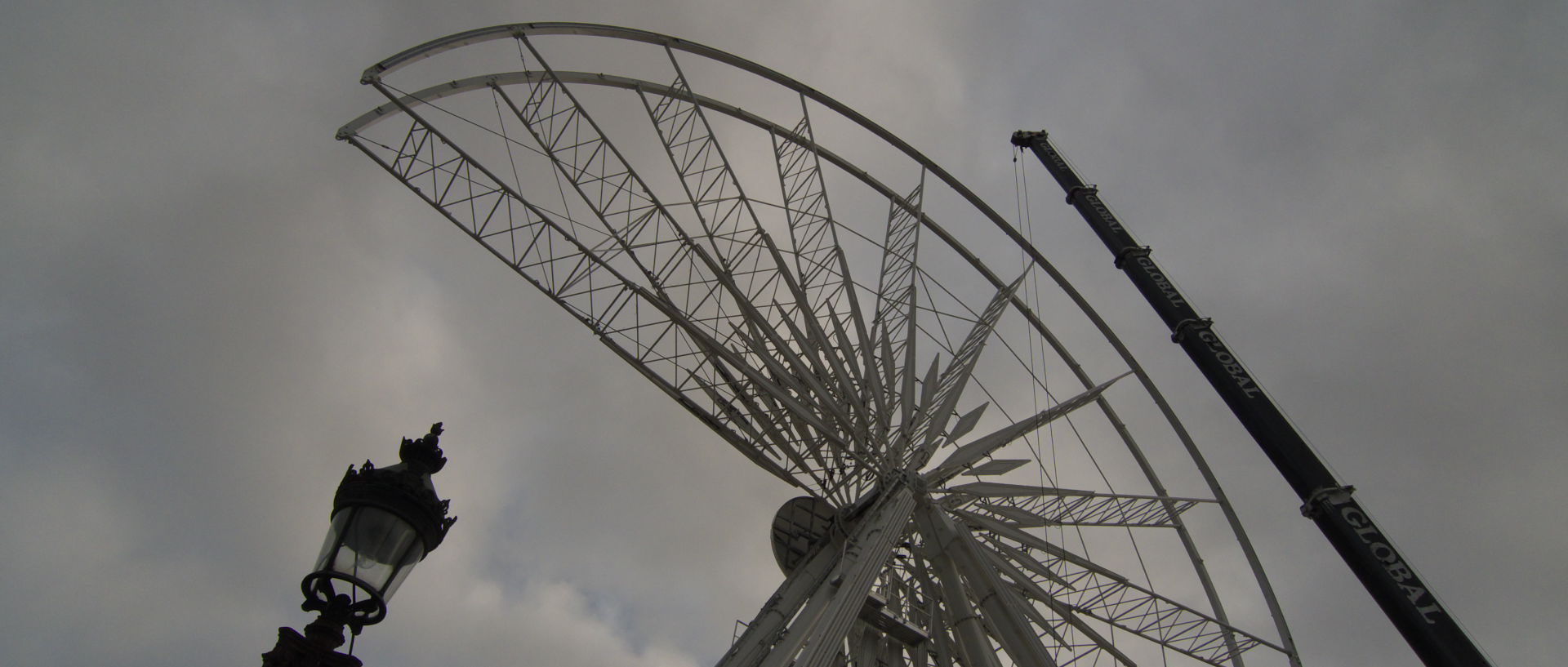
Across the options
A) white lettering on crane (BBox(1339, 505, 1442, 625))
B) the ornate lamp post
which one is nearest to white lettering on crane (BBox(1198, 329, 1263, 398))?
white lettering on crane (BBox(1339, 505, 1442, 625))

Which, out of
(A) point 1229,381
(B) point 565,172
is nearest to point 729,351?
(B) point 565,172

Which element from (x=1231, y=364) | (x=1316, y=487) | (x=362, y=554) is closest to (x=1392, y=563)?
(x=1316, y=487)

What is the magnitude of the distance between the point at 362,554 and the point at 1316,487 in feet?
59.8

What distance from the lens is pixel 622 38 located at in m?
19.5

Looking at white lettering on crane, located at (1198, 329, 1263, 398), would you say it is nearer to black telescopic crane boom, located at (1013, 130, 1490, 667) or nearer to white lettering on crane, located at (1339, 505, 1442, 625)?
black telescopic crane boom, located at (1013, 130, 1490, 667)

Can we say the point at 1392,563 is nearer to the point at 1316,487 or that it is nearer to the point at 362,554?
the point at 1316,487

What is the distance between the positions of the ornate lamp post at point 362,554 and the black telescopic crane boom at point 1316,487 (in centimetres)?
1632

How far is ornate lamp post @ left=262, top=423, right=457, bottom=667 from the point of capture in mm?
4152

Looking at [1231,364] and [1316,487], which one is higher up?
[1231,364]

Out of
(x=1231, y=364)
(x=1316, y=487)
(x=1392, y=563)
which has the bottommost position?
(x=1392, y=563)

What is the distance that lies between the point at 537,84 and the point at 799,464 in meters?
8.98

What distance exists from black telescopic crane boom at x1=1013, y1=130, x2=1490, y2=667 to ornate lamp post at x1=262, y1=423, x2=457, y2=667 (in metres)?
16.3

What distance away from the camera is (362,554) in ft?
14.1

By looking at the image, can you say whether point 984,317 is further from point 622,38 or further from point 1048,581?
point 622,38
